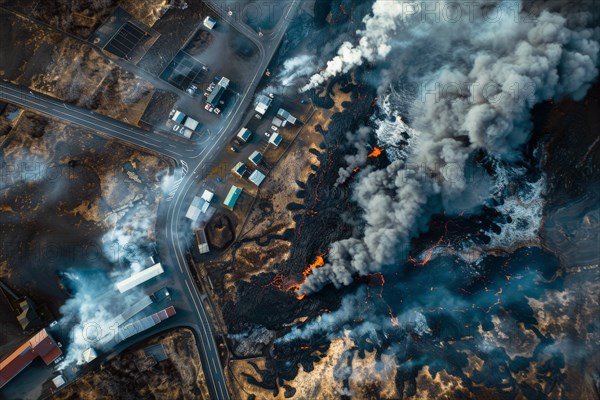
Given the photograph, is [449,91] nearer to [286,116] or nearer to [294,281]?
[286,116]

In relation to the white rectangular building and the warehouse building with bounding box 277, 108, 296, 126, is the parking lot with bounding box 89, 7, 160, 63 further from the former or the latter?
the white rectangular building

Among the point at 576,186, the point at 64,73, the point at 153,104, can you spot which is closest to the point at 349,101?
the point at 153,104

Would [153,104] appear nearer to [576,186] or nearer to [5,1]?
[5,1]

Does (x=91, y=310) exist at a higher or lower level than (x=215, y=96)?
lower

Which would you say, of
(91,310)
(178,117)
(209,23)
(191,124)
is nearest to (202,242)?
(91,310)

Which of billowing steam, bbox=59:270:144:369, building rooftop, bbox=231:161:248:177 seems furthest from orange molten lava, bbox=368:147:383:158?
billowing steam, bbox=59:270:144:369

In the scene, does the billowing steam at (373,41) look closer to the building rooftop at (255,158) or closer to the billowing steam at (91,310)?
the building rooftop at (255,158)
